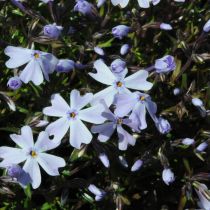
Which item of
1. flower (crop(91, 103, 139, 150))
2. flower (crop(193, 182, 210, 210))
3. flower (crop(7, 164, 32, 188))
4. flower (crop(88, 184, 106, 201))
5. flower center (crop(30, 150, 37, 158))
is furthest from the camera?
flower (crop(88, 184, 106, 201))

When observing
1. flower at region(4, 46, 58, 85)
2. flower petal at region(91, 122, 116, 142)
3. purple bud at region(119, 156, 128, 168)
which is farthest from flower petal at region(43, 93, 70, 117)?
purple bud at region(119, 156, 128, 168)

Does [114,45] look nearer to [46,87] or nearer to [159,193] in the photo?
[46,87]

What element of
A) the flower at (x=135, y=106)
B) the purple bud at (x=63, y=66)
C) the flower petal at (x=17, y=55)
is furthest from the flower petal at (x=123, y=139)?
the flower petal at (x=17, y=55)

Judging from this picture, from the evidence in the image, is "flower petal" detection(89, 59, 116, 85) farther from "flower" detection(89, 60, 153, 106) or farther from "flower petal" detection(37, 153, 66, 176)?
"flower petal" detection(37, 153, 66, 176)

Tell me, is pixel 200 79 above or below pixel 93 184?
above

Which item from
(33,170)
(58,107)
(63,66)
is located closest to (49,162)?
(33,170)

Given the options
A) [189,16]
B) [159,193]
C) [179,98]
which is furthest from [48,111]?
Answer: [189,16]
